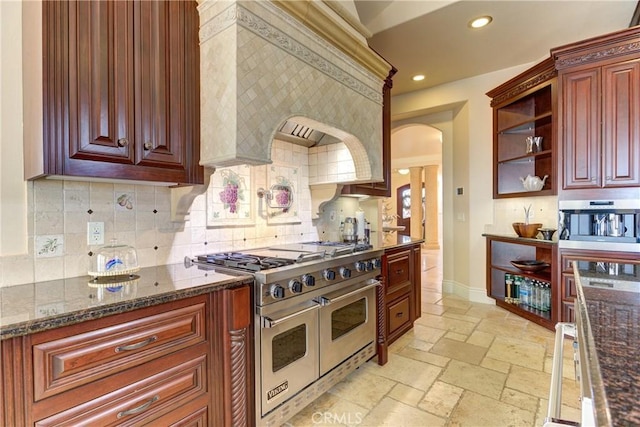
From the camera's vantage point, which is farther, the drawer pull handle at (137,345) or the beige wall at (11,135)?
the beige wall at (11,135)

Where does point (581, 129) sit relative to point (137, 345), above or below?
above

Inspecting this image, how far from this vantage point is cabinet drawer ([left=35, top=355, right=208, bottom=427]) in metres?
1.06

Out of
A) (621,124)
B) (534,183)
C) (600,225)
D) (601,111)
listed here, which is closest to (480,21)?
(601,111)

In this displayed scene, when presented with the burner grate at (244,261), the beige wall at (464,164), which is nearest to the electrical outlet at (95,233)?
the burner grate at (244,261)

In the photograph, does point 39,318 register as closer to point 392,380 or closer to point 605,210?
point 392,380

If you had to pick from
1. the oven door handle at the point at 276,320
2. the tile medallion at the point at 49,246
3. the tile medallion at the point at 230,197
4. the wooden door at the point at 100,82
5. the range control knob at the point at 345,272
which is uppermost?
the wooden door at the point at 100,82

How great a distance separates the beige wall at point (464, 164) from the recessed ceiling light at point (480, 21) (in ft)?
4.20

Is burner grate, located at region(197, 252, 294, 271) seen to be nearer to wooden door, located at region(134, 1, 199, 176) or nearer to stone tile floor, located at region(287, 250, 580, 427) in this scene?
wooden door, located at region(134, 1, 199, 176)

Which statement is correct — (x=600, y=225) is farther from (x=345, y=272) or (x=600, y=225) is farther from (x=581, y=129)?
(x=345, y=272)

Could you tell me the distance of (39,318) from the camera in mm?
969

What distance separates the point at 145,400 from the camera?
1228 mm

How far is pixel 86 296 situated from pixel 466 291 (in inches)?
172

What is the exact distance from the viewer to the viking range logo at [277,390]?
1681 mm

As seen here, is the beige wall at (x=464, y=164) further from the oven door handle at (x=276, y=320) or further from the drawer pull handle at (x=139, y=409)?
the drawer pull handle at (x=139, y=409)
